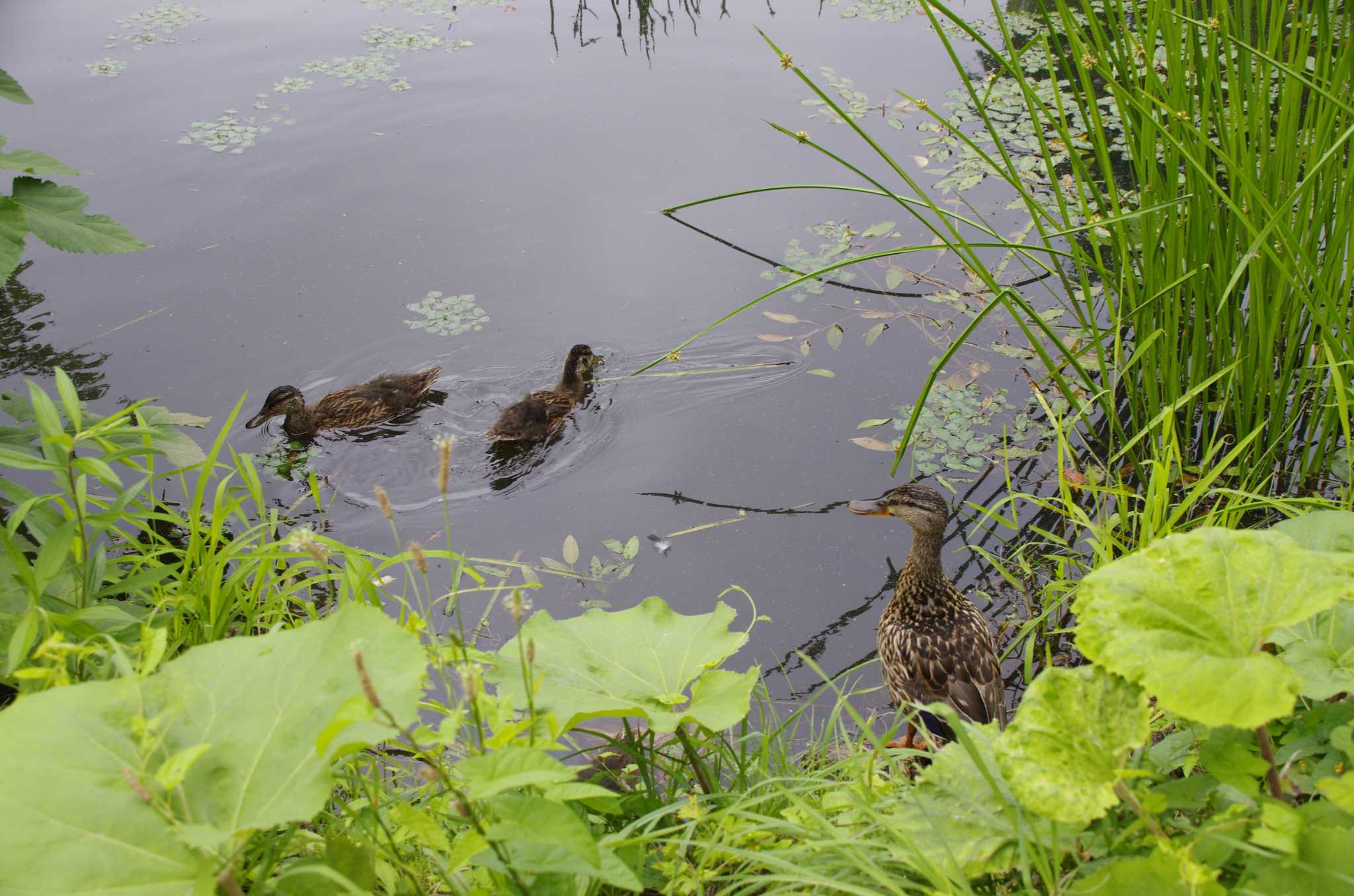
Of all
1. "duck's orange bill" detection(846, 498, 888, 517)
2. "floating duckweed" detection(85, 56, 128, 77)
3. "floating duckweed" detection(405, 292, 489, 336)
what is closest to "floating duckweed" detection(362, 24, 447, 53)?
"floating duckweed" detection(85, 56, 128, 77)

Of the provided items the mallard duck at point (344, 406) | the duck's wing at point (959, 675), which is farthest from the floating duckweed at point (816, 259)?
the duck's wing at point (959, 675)

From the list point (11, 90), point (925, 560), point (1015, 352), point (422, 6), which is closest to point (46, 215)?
point (11, 90)

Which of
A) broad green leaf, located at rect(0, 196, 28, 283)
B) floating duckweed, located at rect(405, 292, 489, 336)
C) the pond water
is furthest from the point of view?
floating duckweed, located at rect(405, 292, 489, 336)

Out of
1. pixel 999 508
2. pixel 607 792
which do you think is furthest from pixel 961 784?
pixel 999 508

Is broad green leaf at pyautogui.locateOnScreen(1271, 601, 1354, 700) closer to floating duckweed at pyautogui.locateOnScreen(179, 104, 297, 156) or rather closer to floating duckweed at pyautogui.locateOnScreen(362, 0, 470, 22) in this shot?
floating duckweed at pyautogui.locateOnScreen(179, 104, 297, 156)

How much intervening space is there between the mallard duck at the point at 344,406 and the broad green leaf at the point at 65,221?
1693 millimetres

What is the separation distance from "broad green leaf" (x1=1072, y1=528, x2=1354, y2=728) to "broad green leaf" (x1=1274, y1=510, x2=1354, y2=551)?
1.27 ft

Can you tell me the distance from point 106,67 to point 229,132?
1.50 m

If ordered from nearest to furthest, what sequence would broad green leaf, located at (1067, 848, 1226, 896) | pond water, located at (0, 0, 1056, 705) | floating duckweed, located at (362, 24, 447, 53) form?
1. broad green leaf, located at (1067, 848, 1226, 896)
2. pond water, located at (0, 0, 1056, 705)
3. floating duckweed, located at (362, 24, 447, 53)

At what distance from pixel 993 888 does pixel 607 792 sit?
0.70 meters

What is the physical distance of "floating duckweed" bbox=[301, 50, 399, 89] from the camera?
7117 mm

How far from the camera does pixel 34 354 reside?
472cm

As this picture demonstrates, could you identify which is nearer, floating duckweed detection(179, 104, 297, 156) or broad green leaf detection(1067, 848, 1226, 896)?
broad green leaf detection(1067, 848, 1226, 896)

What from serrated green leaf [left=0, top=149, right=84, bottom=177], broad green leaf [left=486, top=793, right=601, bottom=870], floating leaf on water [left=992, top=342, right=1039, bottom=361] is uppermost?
serrated green leaf [left=0, top=149, right=84, bottom=177]
